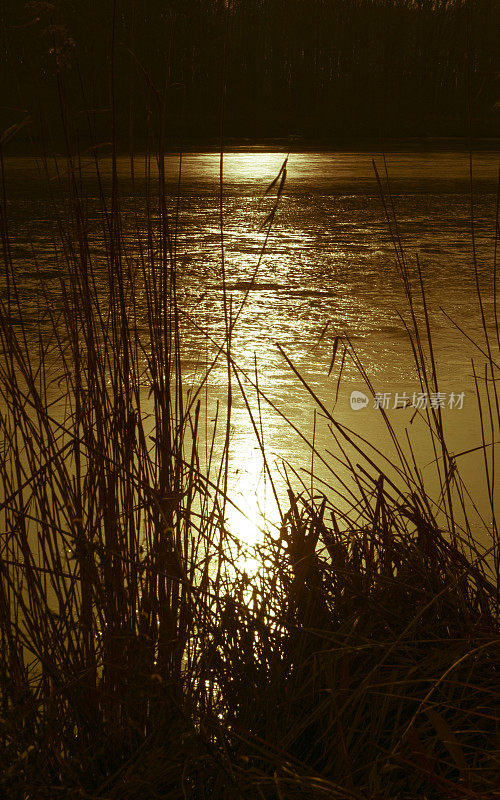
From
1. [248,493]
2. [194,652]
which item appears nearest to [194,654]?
[194,652]

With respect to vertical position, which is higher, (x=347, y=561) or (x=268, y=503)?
(x=347, y=561)

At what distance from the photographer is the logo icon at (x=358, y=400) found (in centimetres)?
243

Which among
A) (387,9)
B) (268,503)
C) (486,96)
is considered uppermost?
(387,9)

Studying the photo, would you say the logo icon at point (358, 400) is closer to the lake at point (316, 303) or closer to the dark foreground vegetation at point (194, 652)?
the lake at point (316, 303)

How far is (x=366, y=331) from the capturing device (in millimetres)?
3135

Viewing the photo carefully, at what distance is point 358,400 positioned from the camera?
248cm

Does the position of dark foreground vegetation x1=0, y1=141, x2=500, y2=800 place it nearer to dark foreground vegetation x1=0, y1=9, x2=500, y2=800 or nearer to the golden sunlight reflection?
dark foreground vegetation x1=0, y1=9, x2=500, y2=800

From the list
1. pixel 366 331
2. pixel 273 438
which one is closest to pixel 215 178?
pixel 366 331

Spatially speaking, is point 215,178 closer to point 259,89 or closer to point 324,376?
point 324,376

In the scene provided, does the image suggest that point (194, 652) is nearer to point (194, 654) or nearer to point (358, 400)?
point (194, 654)

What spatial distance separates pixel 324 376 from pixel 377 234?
271 cm

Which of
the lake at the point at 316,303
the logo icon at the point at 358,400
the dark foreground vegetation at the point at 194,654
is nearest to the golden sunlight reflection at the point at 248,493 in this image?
the lake at the point at 316,303

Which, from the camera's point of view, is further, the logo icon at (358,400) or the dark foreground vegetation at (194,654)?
the logo icon at (358,400)

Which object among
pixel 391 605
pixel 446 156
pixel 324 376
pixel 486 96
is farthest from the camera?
pixel 486 96
